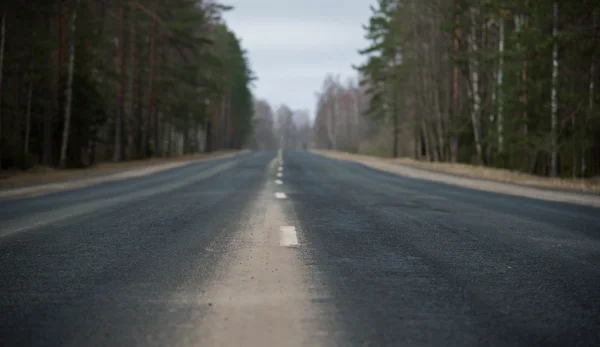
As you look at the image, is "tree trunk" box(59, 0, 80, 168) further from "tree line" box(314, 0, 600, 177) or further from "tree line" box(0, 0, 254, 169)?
"tree line" box(314, 0, 600, 177)

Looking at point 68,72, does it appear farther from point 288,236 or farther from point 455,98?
point 288,236

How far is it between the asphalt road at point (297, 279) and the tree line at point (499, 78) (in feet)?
38.1

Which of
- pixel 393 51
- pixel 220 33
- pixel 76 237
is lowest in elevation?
pixel 76 237

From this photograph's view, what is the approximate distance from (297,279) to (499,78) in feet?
84.9

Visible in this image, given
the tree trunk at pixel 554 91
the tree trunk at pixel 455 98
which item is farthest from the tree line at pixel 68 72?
the tree trunk at pixel 554 91

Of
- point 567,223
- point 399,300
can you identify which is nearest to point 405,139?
point 567,223

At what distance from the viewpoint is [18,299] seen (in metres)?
4.45

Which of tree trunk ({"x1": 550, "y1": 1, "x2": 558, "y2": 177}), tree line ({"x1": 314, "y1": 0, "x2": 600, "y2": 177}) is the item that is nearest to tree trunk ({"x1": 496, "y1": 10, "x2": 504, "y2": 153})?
tree line ({"x1": 314, "y1": 0, "x2": 600, "y2": 177})

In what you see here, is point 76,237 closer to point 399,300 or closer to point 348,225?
point 348,225

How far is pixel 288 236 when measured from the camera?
760 cm

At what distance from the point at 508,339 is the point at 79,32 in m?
28.5

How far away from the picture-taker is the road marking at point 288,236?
704cm

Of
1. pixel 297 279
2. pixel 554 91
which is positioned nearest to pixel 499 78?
pixel 554 91

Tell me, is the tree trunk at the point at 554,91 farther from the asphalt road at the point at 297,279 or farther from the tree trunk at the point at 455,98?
the tree trunk at the point at 455,98
